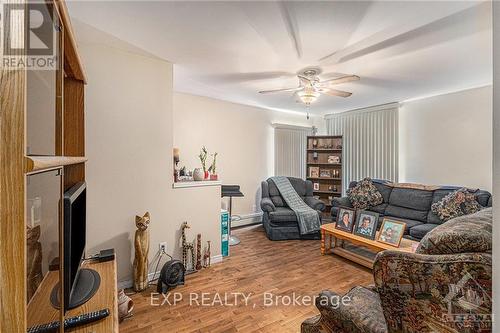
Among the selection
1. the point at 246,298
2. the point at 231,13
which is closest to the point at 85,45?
the point at 231,13

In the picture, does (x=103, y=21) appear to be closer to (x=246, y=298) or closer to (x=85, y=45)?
(x=85, y=45)

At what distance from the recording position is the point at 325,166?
544 cm

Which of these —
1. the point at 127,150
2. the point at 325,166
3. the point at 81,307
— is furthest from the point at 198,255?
the point at 325,166

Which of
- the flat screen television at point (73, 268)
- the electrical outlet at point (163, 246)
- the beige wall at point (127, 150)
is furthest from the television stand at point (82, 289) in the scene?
the electrical outlet at point (163, 246)

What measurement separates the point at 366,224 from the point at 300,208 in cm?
152

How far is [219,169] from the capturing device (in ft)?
14.7

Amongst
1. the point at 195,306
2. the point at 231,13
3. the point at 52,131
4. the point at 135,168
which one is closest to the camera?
the point at 52,131

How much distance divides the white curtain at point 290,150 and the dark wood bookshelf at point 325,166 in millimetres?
153

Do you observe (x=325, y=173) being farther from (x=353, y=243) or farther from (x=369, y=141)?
(x=353, y=243)

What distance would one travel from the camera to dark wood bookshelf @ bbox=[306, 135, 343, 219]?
5.31 meters

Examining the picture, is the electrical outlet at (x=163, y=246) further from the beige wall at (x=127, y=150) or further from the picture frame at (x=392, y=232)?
the picture frame at (x=392, y=232)

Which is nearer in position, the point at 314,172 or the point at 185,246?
the point at 185,246

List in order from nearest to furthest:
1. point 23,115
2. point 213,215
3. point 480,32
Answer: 1. point 23,115
2. point 480,32
3. point 213,215

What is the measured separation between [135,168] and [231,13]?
5.78 ft
